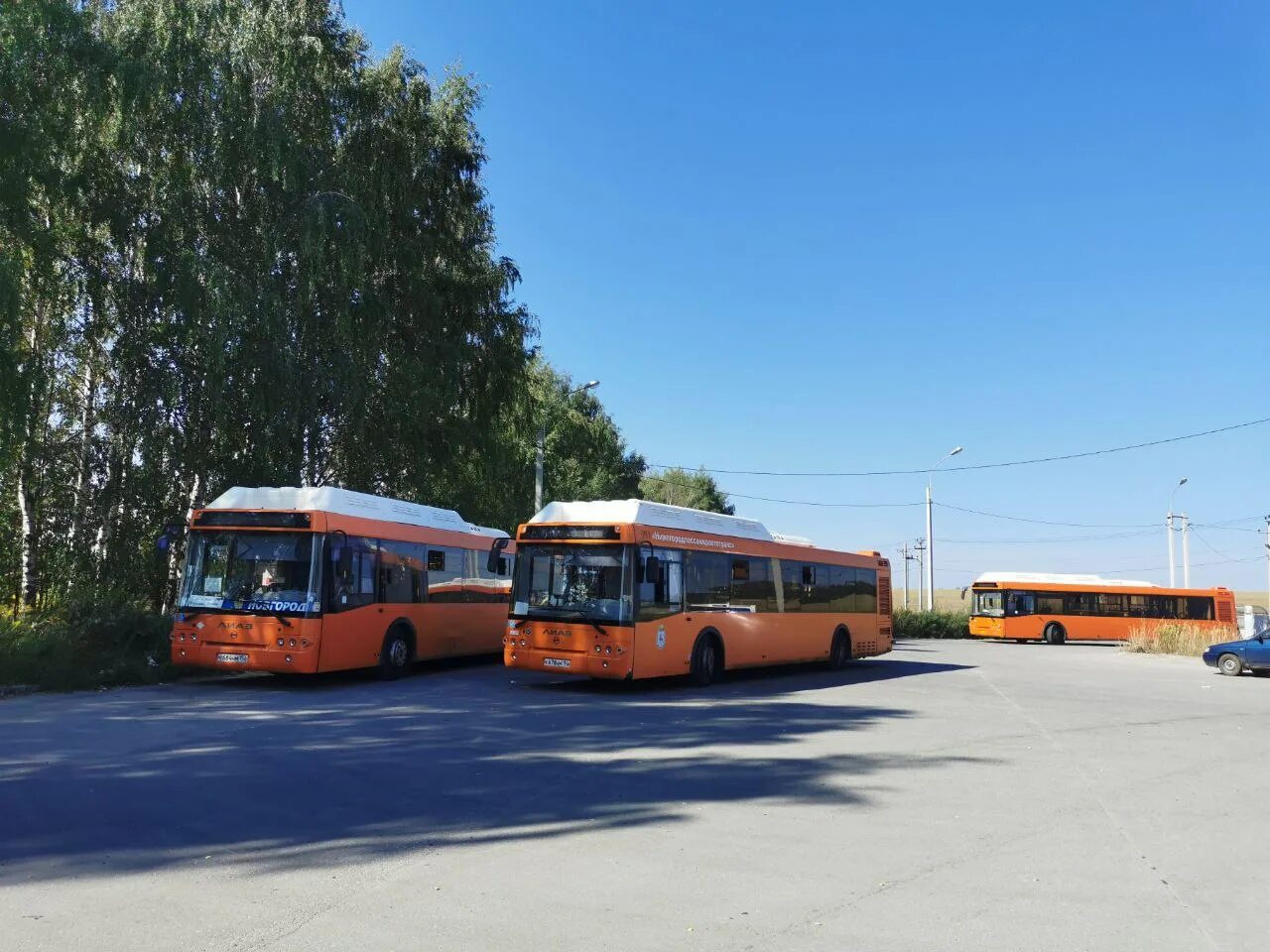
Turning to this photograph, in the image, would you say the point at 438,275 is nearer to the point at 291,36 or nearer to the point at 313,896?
the point at 291,36

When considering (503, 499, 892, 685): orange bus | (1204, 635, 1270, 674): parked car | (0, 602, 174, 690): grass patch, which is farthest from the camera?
(1204, 635, 1270, 674): parked car

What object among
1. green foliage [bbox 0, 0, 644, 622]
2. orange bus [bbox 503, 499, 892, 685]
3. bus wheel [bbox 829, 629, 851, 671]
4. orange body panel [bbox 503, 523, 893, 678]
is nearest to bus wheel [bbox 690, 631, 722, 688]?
orange bus [bbox 503, 499, 892, 685]

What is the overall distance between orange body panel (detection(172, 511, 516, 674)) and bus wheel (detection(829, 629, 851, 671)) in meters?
9.07

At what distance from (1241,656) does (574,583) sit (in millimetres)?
19105

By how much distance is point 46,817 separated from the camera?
7117 mm

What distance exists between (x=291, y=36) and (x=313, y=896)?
76.2 ft

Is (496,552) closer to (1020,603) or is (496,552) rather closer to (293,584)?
(293,584)

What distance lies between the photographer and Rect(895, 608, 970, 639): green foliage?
Answer: 50.1 m

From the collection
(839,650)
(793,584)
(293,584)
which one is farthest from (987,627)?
(293,584)

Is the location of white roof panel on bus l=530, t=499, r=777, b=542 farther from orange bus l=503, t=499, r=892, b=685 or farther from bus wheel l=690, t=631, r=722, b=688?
bus wheel l=690, t=631, r=722, b=688

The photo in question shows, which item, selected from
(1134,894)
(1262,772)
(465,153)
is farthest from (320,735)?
(465,153)

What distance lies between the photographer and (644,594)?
643 inches

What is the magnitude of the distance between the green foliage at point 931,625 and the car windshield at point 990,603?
2.66 m

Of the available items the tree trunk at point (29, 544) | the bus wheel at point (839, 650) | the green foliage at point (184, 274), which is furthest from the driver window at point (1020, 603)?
the tree trunk at point (29, 544)
